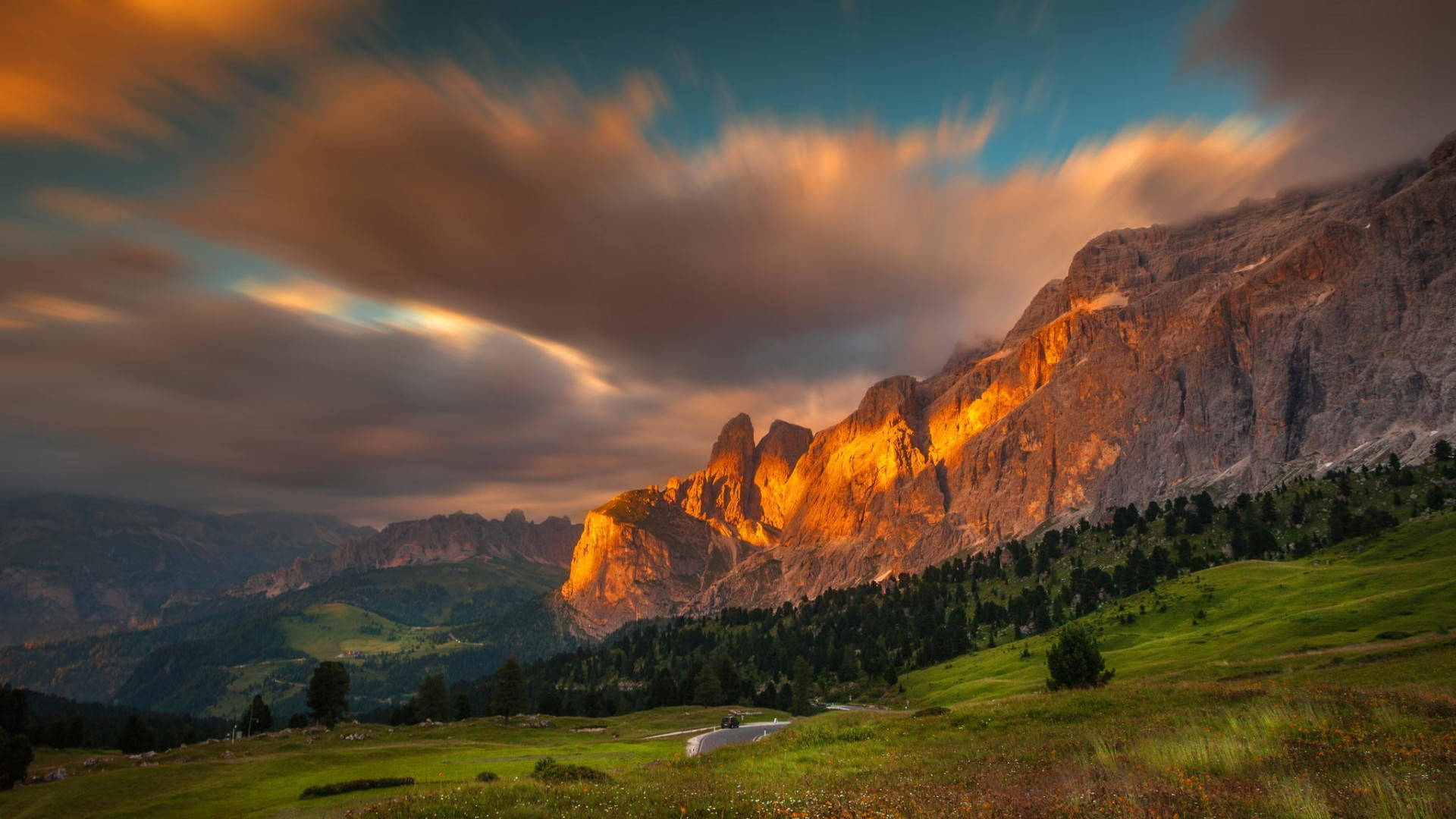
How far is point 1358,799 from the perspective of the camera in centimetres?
1591

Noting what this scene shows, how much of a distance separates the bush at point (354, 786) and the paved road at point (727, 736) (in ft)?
71.8

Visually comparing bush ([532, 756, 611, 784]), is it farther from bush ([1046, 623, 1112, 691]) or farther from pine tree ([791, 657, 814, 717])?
pine tree ([791, 657, 814, 717])

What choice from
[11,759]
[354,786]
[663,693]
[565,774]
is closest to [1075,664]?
[565,774]

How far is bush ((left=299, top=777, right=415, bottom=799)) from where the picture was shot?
122 feet

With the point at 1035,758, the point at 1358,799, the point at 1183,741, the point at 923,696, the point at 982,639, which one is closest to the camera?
the point at 1358,799

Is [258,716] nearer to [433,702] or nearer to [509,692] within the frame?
[433,702]

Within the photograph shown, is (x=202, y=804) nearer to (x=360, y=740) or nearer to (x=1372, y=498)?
(x=360, y=740)

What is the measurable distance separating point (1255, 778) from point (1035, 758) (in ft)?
32.4

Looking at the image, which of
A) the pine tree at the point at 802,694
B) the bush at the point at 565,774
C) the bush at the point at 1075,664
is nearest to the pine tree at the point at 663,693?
the pine tree at the point at 802,694

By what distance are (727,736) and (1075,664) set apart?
35.2m

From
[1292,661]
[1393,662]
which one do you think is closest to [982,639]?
[1292,661]

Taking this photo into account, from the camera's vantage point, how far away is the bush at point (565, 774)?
104 ft

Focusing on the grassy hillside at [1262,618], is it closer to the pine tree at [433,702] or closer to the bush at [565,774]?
the bush at [565,774]

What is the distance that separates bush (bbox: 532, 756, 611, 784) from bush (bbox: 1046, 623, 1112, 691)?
3838 cm
